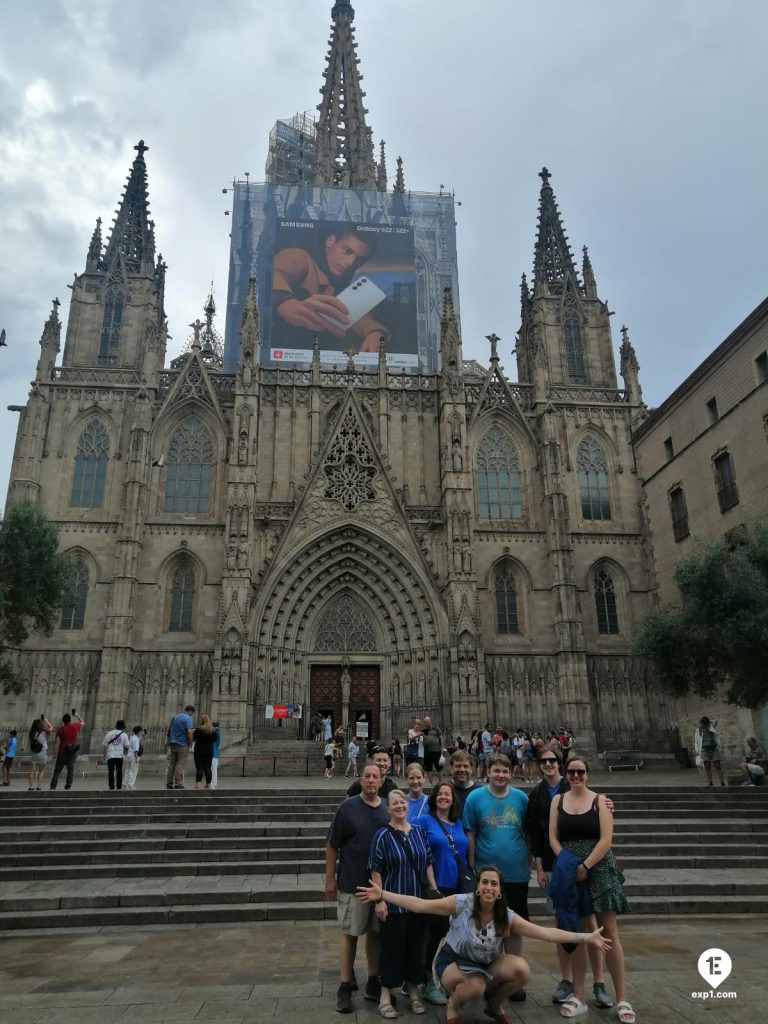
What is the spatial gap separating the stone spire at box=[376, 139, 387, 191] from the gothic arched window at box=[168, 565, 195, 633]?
118 feet

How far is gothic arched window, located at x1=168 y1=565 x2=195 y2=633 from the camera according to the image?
29531 millimetres

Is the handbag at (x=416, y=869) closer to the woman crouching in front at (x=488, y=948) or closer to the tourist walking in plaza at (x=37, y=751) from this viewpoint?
the woman crouching in front at (x=488, y=948)

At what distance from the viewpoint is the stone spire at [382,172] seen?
178 feet

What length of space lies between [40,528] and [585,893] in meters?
22.5

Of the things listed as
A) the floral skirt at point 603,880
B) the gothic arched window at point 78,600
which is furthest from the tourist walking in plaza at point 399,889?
the gothic arched window at point 78,600

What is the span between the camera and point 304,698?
95.0ft

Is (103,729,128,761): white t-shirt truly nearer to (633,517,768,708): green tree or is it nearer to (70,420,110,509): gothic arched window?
(633,517,768,708): green tree

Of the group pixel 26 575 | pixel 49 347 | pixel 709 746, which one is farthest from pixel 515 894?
pixel 49 347

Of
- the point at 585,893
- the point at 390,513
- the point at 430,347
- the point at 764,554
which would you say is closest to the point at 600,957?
the point at 585,893

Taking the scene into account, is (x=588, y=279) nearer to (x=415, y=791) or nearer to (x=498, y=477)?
(x=498, y=477)

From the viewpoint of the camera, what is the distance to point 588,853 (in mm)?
5523

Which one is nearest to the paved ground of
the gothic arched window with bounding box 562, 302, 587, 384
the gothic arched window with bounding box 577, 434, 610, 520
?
the gothic arched window with bounding box 577, 434, 610, 520

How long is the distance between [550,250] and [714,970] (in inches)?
1552

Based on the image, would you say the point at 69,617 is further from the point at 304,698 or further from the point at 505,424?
the point at 505,424
